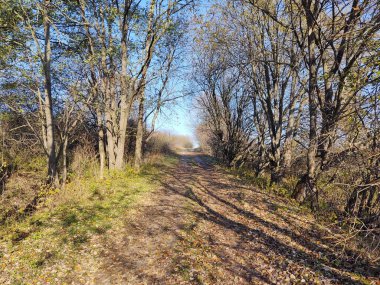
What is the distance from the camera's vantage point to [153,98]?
13.8 meters

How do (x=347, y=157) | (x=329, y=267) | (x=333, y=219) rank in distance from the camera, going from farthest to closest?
(x=333, y=219) → (x=347, y=157) → (x=329, y=267)

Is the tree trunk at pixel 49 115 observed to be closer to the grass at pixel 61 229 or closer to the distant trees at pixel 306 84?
the grass at pixel 61 229

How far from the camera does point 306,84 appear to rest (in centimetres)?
1014

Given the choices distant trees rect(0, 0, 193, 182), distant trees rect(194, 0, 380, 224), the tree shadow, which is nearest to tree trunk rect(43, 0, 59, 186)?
distant trees rect(0, 0, 193, 182)

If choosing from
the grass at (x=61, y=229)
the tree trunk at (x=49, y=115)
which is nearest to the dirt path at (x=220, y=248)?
the grass at (x=61, y=229)

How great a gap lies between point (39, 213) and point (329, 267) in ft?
22.7

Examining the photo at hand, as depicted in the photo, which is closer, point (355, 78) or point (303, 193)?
point (355, 78)

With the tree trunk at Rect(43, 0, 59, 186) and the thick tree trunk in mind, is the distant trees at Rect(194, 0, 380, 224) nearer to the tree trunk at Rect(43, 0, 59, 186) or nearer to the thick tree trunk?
the thick tree trunk

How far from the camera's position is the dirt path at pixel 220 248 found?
13.9 feet

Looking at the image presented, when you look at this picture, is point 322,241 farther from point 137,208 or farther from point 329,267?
point 137,208

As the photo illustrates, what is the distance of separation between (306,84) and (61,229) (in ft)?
33.7

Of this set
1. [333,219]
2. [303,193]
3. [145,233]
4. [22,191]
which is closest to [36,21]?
[22,191]

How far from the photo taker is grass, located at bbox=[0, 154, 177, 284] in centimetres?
413

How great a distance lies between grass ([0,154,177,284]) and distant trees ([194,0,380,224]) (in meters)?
5.32
